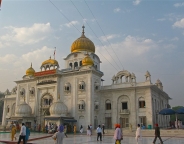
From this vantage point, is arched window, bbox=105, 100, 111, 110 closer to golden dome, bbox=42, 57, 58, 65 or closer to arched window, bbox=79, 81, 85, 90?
arched window, bbox=79, 81, 85, 90

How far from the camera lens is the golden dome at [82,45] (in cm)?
3841

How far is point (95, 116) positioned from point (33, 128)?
35.5ft

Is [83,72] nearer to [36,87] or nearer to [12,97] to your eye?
[36,87]

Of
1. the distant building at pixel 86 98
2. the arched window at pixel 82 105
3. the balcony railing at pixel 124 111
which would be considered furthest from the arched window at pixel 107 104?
the arched window at pixel 82 105

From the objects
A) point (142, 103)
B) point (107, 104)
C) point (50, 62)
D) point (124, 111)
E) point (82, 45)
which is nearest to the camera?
point (142, 103)

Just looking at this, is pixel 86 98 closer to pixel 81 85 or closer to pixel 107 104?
pixel 81 85

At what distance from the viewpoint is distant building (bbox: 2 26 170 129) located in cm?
3062

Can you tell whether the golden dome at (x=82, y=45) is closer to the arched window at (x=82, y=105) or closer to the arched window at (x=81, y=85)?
the arched window at (x=81, y=85)

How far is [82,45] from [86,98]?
1094 cm

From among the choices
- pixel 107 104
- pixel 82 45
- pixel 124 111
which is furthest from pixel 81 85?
pixel 82 45

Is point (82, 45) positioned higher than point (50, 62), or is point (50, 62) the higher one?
point (82, 45)

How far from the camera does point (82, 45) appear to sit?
1516 inches

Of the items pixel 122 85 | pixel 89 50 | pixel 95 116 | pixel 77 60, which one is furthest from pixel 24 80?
pixel 122 85

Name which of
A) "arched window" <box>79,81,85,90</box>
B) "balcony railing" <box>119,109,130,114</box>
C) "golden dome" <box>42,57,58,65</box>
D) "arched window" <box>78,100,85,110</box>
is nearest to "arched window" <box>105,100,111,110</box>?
"balcony railing" <box>119,109,130,114</box>
